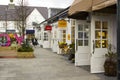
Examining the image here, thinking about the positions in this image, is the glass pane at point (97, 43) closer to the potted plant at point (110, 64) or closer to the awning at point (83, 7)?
the potted plant at point (110, 64)

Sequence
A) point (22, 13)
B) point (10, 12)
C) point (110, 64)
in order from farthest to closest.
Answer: point (10, 12) < point (22, 13) < point (110, 64)

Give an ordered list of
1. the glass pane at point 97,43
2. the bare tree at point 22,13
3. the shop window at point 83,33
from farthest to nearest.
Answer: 1. the bare tree at point 22,13
2. the shop window at point 83,33
3. the glass pane at point 97,43

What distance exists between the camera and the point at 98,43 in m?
10.3

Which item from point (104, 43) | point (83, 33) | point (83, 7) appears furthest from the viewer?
point (83, 33)

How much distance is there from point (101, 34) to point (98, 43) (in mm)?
403

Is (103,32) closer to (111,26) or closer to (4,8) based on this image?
(111,26)

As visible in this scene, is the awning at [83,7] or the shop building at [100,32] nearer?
the awning at [83,7]

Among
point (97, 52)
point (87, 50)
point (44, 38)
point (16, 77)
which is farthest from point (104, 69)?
point (44, 38)

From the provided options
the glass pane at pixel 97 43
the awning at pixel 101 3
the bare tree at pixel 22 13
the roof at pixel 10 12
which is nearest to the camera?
the awning at pixel 101 3

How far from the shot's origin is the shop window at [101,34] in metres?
10.3

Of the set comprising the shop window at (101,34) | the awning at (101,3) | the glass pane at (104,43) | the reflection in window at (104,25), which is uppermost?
the awning at (101,3)

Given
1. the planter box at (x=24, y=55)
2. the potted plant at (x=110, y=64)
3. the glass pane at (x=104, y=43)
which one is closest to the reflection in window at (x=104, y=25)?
the glass pane at (x=104, y=43)

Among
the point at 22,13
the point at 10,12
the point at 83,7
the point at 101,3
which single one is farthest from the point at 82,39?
the point at 10,12

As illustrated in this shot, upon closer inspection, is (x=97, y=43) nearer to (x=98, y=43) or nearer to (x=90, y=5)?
(x=98, y=43)
